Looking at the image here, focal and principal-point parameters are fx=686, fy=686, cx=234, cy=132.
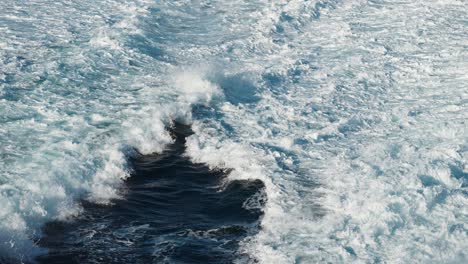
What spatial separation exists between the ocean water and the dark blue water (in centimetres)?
3

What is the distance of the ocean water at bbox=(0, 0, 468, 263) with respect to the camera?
34.8ft

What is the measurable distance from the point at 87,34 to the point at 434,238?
35.8 feet

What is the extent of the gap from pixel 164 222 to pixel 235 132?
341 cm

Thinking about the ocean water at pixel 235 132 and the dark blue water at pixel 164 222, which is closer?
the dark blue water at pixel 164 222

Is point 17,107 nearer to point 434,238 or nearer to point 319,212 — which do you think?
point 319,212

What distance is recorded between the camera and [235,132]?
1395 cm

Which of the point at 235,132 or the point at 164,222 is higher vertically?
the point at 235,132

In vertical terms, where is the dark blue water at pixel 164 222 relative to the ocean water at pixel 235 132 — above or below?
below

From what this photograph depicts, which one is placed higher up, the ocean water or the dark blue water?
the ocean water

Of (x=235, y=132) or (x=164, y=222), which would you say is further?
(x=235, y=132)

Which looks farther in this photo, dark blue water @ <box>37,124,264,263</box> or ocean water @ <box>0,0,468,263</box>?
ocean water @ <box>0,0,468,263</box>

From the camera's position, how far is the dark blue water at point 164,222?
10.2 metres

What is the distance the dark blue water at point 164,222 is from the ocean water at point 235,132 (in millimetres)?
33

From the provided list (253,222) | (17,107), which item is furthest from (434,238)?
(17,107)
